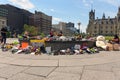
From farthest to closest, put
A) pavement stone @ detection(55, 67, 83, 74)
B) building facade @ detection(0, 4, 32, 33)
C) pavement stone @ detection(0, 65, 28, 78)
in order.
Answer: building facade @ detection(0, 4, 32, 33) < pavement stone @ detection(55, 67, 83, 74) < pavement stone @ detection(0, 65, 28, 78)

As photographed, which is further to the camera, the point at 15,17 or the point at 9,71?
the point at 15,17

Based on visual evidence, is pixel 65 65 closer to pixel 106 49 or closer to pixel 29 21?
pixel 106 49

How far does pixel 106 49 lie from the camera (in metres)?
15.7

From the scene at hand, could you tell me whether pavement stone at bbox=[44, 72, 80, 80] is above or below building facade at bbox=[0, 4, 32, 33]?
below

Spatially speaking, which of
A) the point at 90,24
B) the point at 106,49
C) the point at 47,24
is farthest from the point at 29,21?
the point at 106,49

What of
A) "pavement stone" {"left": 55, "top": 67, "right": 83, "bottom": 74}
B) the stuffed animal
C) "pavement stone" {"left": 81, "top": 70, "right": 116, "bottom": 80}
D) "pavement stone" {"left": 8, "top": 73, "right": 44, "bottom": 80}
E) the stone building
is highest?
the stone building

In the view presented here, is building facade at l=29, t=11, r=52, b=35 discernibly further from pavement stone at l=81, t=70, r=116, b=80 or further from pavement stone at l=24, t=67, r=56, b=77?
pavement stone at l=81, t=70, r=116, b=80

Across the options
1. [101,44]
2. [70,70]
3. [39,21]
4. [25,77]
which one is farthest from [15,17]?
[25,77]

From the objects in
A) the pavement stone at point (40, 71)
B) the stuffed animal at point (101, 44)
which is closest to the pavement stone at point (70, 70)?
the pavement stone at point (40, 71)

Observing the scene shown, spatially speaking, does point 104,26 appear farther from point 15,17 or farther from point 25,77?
point 25,77

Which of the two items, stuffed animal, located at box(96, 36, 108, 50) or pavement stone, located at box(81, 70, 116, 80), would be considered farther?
stuffed animal, located at box(96, 36, 108, 50)

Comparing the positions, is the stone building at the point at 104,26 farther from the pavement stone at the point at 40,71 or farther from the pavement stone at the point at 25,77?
the pavement stone at the point at 25,77

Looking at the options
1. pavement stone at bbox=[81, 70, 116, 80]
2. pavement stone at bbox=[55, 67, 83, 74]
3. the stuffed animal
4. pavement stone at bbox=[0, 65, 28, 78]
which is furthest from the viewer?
the stuffed animal

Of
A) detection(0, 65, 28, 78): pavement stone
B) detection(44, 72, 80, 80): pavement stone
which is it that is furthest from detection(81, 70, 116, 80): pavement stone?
detection(0, 65, 28, 78): pavement stone
